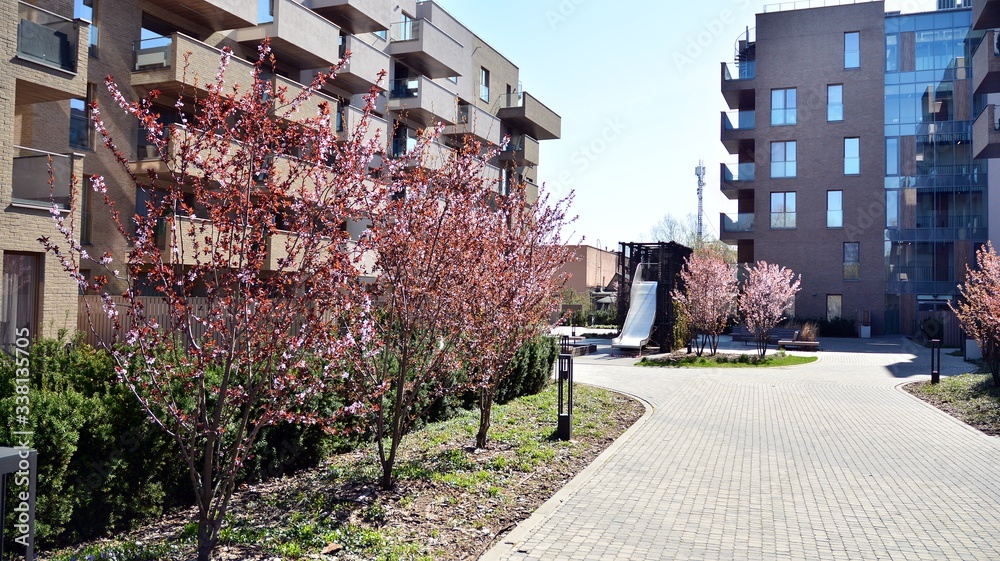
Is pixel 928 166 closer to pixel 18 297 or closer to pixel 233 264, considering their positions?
pixel 18 297

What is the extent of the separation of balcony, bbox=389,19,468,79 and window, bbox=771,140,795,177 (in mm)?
22578

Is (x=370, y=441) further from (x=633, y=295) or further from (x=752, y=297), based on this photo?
(x=633, y=295)

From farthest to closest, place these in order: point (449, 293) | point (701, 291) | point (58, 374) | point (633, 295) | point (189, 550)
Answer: point (633, 295), point (701, 291), point (449, 293), point (58, 374), point (189, 550)

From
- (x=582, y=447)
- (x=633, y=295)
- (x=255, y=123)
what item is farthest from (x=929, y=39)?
(x=255, y=123)

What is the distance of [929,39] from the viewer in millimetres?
42812

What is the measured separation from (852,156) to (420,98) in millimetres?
27689

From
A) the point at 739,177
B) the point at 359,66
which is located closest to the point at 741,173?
the point at 739,177

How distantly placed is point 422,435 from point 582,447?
91.2 inches

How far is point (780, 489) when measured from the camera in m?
8.45

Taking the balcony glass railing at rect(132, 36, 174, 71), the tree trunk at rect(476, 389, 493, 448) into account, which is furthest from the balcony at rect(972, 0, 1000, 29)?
the balcony glass railing at rect(132, 36, 174, 71)

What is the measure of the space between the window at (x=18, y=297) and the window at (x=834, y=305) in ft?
132

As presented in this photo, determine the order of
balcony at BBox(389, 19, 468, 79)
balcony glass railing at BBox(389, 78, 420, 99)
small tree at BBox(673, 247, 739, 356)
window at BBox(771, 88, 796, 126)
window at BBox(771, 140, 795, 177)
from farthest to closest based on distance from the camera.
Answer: window at BBox(771, 88, 796, 126) < window at BBox(771, 140, 795, 177) < balcony at BBox(389, 19, 468, 79) < balcony glass railing at BBox(389, 78, 420, 99) < small tree at BBox(673, 247, 739, 356)

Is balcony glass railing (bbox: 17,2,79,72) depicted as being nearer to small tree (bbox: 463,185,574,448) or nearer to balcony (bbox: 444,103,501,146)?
small tree (bbox: 463,185,574,448)

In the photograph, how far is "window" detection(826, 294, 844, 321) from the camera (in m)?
43.0
